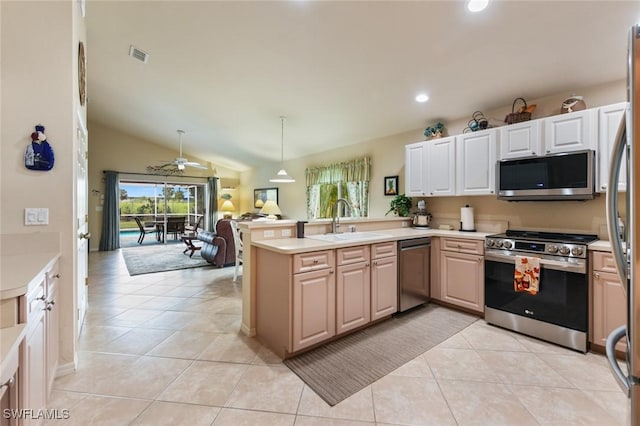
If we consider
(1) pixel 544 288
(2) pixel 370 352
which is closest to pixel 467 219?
(1) pixel 544 288

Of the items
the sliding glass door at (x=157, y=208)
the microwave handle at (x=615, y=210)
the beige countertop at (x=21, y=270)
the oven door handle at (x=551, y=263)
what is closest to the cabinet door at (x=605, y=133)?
the oven door handle at (x=551, y=263)

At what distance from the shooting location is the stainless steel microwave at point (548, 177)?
256 centimetres

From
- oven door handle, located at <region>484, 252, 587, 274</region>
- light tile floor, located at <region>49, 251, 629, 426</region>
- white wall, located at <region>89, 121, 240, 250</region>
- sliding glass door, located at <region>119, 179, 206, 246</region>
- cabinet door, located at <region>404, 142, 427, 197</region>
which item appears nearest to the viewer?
light tile floor, located at <region>49, 251, 629, 426</region>

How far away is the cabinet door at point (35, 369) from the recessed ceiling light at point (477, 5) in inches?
135

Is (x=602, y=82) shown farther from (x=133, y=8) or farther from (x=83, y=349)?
(x=83, y=349)

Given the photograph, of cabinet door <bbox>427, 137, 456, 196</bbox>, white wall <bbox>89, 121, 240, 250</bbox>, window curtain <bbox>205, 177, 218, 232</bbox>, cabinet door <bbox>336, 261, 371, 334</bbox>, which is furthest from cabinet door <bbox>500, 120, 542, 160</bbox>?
white wall <bbox>89, 121, 240, 250</bbox>

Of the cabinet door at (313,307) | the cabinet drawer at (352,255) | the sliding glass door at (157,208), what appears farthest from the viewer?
the sliding glass door at (157,208)

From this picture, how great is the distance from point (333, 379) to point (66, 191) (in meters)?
2.36

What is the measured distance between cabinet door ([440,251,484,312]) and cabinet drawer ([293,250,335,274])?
1.70m

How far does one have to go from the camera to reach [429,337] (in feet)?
8.77

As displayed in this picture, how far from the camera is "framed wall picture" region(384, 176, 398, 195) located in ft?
15.6

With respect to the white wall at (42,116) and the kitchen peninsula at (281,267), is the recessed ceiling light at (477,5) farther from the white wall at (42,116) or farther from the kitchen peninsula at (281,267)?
the white wall at (42,116)

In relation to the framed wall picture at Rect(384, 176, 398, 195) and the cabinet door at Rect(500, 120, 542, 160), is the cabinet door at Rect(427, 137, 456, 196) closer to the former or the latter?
the cabinet door at Rect(500, 120, 542, 160)

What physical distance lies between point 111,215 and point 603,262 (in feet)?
31.8
